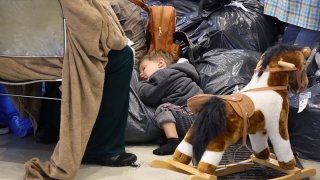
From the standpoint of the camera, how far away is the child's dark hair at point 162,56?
2912mm

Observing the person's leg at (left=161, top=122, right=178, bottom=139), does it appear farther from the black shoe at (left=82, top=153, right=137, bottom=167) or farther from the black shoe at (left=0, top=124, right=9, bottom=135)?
the black shoe at (left=0, top=124, right=9, bottom=135)

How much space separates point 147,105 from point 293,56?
89cm

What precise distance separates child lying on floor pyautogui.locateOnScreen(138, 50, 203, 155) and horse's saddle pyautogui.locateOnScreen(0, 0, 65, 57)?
0.69 m

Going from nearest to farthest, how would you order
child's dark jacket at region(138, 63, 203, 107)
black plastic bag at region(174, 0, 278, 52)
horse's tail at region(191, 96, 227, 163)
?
1. horse's tail at region(191, 96, 227, 163)
2. child's dark jacket at region(138, 63, 203, 107)
3. black plastic bag at region(174, 0, 278, 52)

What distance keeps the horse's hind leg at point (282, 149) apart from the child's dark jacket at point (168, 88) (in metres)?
0.68

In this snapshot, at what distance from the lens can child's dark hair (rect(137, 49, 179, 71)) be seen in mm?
2912

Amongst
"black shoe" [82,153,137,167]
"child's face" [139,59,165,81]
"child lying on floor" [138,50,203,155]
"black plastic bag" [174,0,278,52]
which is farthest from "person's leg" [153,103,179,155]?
"black plastic bag" [174,0,278,52]

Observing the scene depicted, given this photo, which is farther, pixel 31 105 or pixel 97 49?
pixel 31 105

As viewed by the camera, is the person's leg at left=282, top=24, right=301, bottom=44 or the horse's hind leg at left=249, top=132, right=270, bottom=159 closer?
the horse's hind leg at left=249, top=132, right=270, bottom=159

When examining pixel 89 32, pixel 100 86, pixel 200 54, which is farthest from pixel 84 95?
pixel 200 54

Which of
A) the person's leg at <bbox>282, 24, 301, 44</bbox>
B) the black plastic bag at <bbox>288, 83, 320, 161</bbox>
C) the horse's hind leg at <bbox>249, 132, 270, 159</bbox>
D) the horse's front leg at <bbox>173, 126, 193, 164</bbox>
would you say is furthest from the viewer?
the person's leg at <bbox>282, 24, 301, 44</bbox>

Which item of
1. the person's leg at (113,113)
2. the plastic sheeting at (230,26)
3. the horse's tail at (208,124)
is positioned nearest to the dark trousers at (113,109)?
the person's leg at (113,113)

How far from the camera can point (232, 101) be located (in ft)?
6.41

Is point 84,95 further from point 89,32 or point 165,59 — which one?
point 165,59
